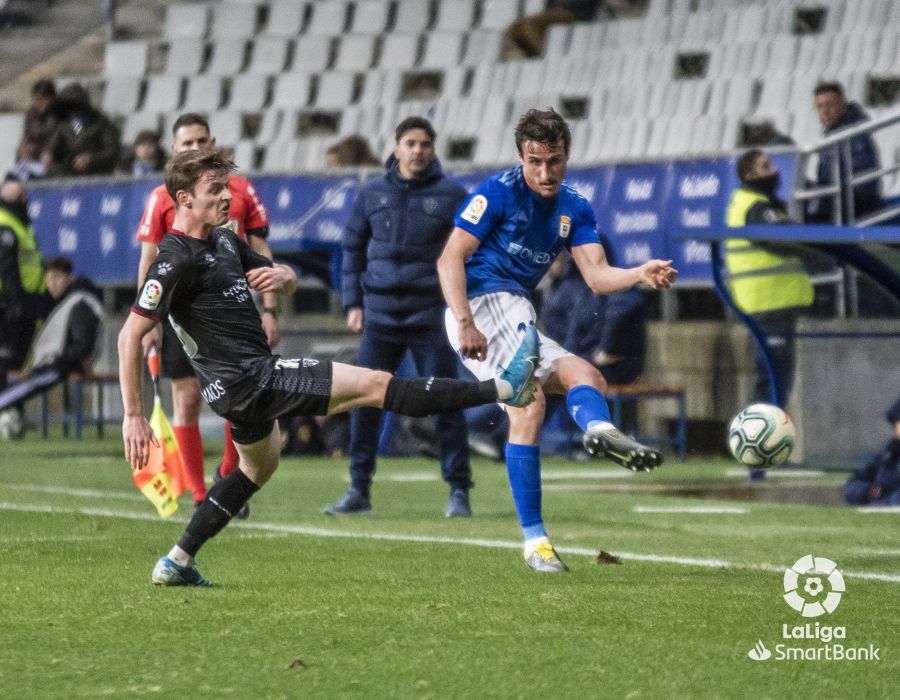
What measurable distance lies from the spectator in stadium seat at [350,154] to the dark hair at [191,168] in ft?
33.6

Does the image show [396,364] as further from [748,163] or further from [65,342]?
[65,342]

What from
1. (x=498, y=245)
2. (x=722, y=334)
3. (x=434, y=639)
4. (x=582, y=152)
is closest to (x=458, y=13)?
(x=582, y=152)

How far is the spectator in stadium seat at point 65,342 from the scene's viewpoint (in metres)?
17.5

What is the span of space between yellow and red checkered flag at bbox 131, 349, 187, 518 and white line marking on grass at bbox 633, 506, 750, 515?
8.67ft

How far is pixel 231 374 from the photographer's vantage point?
6867 millimetres

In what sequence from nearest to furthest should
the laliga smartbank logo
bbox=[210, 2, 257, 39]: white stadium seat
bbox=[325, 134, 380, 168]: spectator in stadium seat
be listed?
the laliga smartbank logo < bbox=[325, 134, 380, 168]: spectator in stadium seat < bbox=[210, 2, 257, 39]: white stadium seat

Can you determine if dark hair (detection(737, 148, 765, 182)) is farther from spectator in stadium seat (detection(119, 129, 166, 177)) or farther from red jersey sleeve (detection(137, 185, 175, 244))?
spectator in stadium seat (detection(119, 129, 166, 177))

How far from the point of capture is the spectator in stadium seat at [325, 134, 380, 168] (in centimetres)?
1716

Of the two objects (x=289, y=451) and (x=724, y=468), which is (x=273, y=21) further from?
(x=724, y=468)

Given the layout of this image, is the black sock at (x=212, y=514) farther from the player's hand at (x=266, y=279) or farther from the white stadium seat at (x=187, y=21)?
the white stadium seat at (x=187, y=21)

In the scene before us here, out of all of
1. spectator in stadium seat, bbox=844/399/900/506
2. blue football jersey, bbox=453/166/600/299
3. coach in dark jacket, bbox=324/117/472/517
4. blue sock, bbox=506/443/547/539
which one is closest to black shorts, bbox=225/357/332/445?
blue sock, bbox=506/443/547/539

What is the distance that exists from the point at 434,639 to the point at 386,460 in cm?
943

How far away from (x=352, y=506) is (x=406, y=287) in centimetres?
126

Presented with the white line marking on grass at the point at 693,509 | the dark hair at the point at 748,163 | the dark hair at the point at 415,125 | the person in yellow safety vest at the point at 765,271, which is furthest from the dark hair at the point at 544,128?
the dark hair at the point at 748,163
